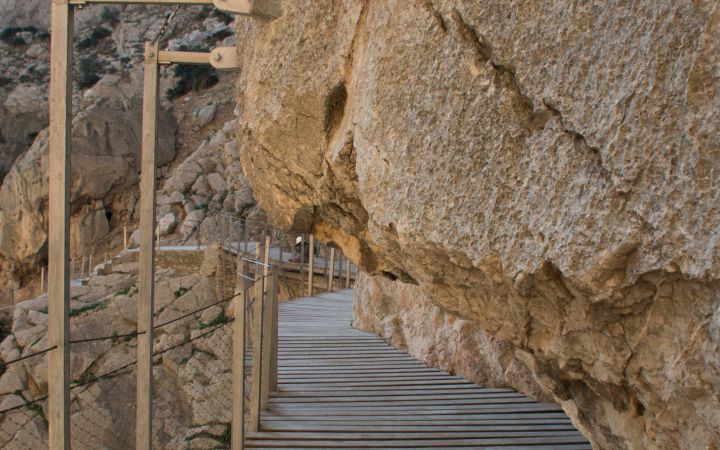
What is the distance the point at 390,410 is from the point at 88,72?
35.6m

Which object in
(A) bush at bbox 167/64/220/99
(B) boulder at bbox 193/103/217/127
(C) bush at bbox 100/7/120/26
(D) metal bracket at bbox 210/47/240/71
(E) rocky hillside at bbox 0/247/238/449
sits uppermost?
(C) bush at bbox 100/7/120/26

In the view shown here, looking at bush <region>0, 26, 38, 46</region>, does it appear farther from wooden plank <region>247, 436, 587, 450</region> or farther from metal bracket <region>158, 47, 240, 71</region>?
wooden plank <region>247, 436, 587, 450</region>

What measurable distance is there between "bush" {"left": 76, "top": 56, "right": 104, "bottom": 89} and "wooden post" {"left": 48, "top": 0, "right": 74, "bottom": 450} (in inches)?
1388

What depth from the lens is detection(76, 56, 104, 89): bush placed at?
36.5m

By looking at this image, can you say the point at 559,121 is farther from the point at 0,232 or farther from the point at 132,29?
the point at 132,29

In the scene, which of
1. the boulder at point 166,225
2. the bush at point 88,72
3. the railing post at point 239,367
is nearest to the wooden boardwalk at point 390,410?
the railing post at point 239,367

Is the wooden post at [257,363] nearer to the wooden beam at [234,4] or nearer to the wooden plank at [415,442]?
the wooden plank at [415,442]

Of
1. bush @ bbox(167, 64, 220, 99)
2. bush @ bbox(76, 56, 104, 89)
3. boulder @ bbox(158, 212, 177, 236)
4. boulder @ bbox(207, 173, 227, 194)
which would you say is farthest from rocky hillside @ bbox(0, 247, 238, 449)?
bush @ bbox(76, 56, 104, 89)

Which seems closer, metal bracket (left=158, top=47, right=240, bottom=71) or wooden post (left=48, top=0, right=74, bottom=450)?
wooden post (left=48, top=0, right=74, bottom=450)

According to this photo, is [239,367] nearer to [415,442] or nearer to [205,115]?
[415,442]

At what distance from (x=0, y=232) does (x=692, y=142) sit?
30.3 meters

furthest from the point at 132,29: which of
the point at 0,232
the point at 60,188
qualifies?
the point at 60,188

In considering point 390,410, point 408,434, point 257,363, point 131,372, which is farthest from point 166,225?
point 408,434

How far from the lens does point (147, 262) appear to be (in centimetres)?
460
